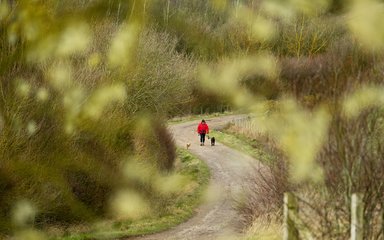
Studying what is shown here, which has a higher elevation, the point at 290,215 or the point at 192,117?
the point at 192,117

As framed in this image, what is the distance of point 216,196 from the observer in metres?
17.2

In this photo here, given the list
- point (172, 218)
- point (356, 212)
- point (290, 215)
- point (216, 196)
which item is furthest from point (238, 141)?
point (356, 212)

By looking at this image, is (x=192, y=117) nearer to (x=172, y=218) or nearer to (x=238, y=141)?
(x=238, y=141)

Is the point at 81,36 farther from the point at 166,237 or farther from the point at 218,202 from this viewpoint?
the point at 218,202

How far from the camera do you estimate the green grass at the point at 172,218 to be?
522 inches

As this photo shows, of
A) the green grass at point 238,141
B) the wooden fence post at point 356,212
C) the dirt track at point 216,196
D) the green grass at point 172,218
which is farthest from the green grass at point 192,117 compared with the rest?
the wooden fence post at point 356,212

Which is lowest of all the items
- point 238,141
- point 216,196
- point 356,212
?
point 356,212

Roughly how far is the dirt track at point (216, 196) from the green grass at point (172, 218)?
0.27 meters

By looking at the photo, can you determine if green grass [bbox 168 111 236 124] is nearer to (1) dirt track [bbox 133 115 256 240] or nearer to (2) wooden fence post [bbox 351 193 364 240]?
(1) dirt track [bbox 133 115 256 240]

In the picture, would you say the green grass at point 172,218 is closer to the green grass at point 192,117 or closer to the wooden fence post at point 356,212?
the wooden fence post at point 356,212

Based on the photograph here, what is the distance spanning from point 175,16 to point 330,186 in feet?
20.2

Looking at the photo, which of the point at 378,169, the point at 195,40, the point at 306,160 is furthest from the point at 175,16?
the point at 306,160

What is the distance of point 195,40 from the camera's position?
127 cm

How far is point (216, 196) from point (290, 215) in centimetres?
1092
